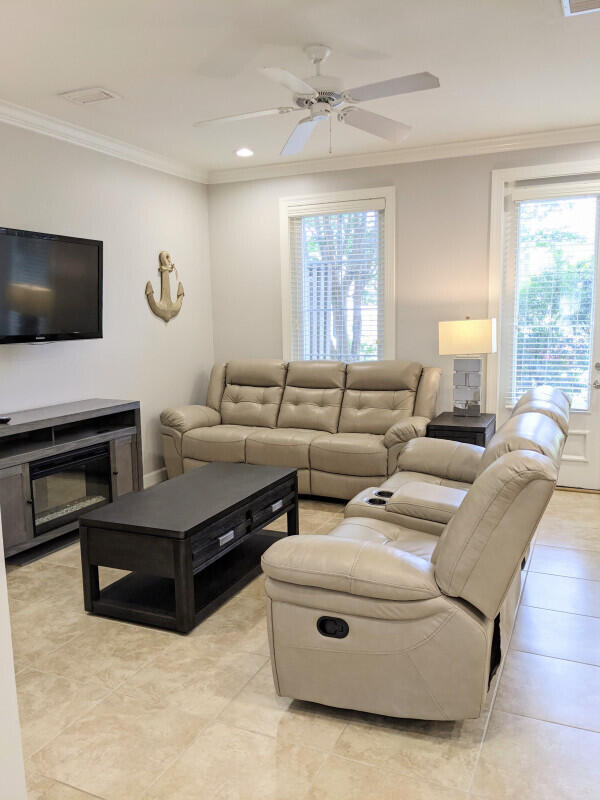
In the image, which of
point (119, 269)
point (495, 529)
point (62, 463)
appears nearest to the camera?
point (495, 529)

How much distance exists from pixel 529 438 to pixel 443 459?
1502 millimetres

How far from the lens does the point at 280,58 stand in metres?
3.26

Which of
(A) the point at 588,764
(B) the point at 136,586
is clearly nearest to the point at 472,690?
(A) the point at 588,764

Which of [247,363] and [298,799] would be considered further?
[247,363]

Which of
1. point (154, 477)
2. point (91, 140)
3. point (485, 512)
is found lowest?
point (154, 477)

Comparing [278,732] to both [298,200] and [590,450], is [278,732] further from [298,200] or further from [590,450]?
[298,200]

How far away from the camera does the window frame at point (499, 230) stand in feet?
15.4

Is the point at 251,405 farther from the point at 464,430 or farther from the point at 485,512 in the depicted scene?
the point at 485,512

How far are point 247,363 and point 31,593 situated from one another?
284 cm

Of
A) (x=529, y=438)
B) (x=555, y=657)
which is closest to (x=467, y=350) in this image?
(x=555, y=657)

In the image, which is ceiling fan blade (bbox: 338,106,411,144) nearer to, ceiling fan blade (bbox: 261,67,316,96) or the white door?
ceiling fan blade (bbox: 261,67,316,96)

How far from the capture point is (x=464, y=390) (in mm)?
4988

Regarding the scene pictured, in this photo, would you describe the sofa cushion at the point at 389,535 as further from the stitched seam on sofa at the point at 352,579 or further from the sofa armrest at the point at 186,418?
the sofa armrest at the point at 186,418

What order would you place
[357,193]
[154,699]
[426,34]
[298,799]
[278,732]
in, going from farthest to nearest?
1. [357,193]
2. [426,34]
3. [154,699]
4. [278,732]
5. [298,799]
